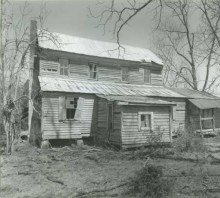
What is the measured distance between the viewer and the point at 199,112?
23.7m

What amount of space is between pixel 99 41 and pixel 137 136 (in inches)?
496

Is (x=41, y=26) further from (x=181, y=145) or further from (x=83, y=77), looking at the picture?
(x=181, y=145)

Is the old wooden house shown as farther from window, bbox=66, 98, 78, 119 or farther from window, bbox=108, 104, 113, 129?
window, bbox=66, 98, 78, 119

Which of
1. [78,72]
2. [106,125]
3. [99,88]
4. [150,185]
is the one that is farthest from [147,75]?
[150,185]

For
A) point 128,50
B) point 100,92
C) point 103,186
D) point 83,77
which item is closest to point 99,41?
point 128,50

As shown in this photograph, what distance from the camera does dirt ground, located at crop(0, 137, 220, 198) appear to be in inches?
305

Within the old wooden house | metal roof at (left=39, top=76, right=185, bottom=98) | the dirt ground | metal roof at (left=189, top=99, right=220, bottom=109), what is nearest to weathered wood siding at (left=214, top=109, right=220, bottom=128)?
the old wooden house

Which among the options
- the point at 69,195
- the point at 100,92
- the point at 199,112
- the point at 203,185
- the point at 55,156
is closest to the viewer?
the point at 69,195

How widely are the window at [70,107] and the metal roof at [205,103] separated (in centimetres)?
1060

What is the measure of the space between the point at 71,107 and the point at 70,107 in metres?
0.09

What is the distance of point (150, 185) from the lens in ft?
24.1

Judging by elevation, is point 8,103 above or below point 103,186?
above

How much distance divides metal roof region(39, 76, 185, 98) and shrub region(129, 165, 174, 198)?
10687 millimetres

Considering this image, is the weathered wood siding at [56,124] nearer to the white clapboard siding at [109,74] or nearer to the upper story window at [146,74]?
the white clapboard siding at [109,74]
